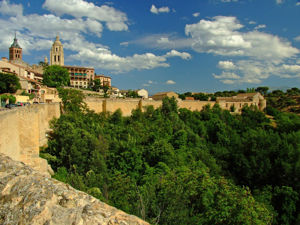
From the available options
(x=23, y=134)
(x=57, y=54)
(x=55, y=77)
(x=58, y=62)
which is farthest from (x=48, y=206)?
(x=57, y=54)

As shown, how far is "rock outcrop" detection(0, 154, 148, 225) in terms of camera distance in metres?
2.11

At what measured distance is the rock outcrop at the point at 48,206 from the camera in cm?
211

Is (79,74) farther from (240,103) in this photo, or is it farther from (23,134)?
(23,134)

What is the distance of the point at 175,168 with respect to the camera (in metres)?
15.8

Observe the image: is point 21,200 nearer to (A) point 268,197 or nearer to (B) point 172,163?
(B) point 172,163

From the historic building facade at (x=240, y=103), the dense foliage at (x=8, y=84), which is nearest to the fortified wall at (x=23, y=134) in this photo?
the dense foliage at (x=8, y=84)

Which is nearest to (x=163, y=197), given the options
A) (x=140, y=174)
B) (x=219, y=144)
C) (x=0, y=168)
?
(x=140, y=174)

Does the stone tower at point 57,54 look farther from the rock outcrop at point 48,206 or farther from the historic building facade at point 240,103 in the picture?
the rock outcrop at point 48,206

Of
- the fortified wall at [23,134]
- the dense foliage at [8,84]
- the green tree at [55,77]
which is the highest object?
the green tree at [55,77]

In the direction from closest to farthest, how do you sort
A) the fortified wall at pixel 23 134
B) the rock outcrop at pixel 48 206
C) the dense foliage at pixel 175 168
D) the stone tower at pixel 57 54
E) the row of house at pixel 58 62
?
the rock outcrop at pixel 48 206 < the fortified wall at pixel 23 134 < the dense foliage at pixel 175 168 < the row of house at pixel 58 62 < the stone tower at pixel 57 54

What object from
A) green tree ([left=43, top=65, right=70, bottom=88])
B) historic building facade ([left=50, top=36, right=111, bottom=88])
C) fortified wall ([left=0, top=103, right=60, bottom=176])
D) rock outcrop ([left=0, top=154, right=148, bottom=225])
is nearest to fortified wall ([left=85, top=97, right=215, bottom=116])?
fortified wall ([left=0, top=103, right=60, bottom=176])

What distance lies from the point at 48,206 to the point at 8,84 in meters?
27.5

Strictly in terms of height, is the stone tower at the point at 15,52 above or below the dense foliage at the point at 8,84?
above

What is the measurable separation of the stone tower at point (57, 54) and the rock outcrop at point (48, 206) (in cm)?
8378
